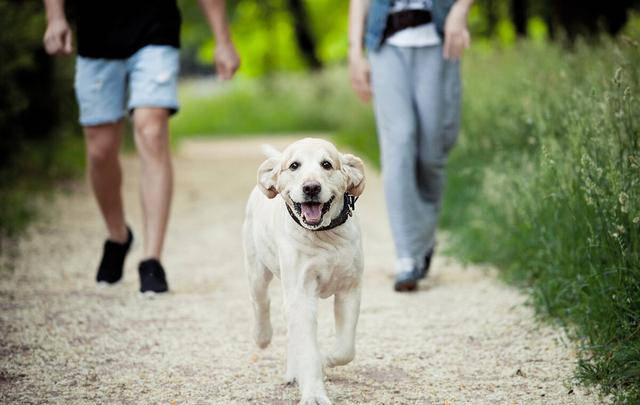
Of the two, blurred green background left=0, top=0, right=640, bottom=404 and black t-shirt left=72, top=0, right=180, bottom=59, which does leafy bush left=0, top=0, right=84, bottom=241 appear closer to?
blurred green background left=0, top=0, right=640, bottom=404

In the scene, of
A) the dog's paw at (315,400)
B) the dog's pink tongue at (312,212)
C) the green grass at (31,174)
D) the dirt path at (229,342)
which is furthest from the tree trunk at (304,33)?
the dog's paw at (315,400)

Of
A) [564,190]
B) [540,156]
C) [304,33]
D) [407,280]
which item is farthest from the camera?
[304,33]

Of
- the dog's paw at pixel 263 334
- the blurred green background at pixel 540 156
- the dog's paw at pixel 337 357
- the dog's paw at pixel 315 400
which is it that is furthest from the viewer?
Answer: the dog's paw at pixel 263 334

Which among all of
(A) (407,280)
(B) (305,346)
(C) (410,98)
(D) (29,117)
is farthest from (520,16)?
(B) (305,346)

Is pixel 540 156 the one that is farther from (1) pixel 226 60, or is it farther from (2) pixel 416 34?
(1) pixel 226 60

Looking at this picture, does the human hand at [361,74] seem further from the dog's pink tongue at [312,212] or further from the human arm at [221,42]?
the dog's pink tongue at [312,212]

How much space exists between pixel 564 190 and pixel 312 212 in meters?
1.55

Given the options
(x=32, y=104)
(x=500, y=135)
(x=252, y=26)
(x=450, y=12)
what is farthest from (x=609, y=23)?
(x=252, y=26)

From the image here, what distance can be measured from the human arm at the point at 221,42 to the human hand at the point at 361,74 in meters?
0.70

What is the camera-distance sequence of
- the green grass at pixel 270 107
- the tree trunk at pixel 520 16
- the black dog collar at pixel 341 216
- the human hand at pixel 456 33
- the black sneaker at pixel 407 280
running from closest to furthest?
the black dog collar at pixel 341 216 → the human hand at pixel 456 33 → the black sneaker at pixel 407 280 → the tree trunk at pixel 520 16 → the green grass at pixel 270 107

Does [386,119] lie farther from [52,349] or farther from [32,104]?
[32,104]

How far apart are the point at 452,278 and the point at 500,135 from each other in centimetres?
158

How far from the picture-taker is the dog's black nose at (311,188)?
10.6 feet

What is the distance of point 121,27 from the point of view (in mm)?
5277
